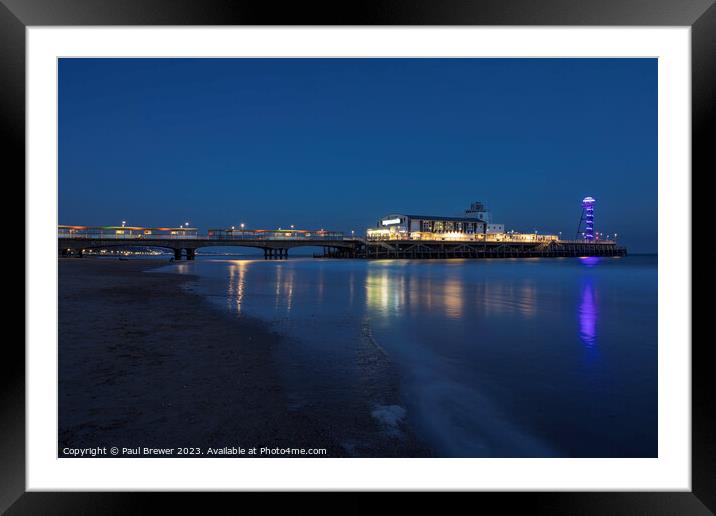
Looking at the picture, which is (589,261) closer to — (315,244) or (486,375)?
(315,244)

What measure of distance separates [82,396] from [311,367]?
6.56ft

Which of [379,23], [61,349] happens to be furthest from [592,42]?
[61,349]

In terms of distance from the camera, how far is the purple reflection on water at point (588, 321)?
593 cm

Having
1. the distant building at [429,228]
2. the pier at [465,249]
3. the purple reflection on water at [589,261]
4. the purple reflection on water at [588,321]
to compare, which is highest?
the distant building at [429,228]

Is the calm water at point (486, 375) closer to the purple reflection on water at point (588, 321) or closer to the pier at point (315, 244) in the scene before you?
the purple reflection on water at point (588, 321)

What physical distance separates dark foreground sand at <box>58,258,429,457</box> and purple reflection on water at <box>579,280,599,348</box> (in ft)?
16.3

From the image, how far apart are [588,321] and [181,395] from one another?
7.99 metres

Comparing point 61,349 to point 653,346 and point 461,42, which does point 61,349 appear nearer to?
point 461,42

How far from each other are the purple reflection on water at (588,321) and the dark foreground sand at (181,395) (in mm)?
4955

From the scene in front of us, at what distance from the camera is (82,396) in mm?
2840

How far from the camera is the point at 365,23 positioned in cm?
176

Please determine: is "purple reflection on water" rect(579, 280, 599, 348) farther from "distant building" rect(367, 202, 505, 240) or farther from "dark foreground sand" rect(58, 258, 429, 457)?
"distant building" rect(367, 202, 505, 240)

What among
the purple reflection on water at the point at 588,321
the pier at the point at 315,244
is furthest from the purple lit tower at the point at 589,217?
the purple reflection on water at the point at 588,321

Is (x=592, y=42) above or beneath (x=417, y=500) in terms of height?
above
